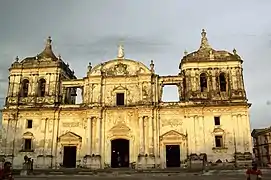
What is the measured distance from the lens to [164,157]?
83.7ft

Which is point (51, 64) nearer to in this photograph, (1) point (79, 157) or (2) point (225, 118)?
(1) point (79, 157)

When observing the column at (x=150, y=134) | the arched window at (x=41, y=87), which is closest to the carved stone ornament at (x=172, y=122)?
the column at (x=150, y=134)

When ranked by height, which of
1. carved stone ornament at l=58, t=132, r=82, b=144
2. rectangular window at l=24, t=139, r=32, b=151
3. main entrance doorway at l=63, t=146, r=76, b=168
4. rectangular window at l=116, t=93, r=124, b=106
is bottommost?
main entrance doorway at l=63, t=146, r=76, b=168

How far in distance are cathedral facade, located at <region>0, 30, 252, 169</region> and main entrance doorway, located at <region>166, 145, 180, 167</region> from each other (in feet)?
A: 0.27

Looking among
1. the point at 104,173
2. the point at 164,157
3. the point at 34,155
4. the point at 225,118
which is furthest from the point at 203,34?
the point at 34,155

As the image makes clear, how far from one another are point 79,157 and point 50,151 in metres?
2.45

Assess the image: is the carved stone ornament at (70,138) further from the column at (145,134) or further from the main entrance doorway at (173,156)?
the main entrance doorway at (173,156)

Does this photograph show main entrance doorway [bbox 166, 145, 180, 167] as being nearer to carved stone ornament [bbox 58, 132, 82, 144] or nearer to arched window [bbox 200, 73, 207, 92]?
arched window [bbox 200, 73, 207, 92]

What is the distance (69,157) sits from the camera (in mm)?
27406

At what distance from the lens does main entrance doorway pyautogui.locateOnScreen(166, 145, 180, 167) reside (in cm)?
2641

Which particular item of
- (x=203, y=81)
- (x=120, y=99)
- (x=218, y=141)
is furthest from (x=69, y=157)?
(x=203, y=81)

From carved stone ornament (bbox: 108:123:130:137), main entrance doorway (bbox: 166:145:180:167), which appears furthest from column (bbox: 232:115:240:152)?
carved stone ornament (bbox: 108:123:130:137)

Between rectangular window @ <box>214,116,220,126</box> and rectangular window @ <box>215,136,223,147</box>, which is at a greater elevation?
rectangular window @ <box>214,116,220,126</box>

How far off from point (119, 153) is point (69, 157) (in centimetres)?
458
